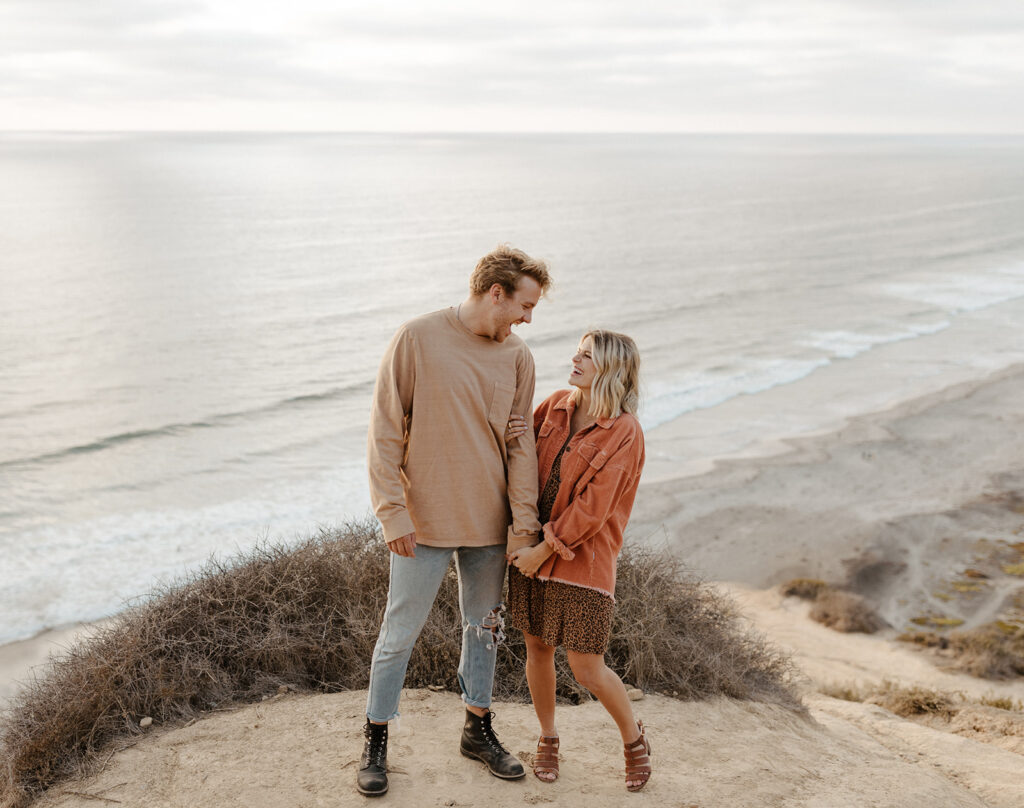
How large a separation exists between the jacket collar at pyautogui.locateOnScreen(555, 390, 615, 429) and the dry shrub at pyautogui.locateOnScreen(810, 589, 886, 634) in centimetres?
691

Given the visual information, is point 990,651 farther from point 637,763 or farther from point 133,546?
point 133,546

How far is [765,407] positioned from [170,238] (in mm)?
38601

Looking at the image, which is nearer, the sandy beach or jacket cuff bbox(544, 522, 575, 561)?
jacket cuff bbox(544, 522, 575, 561)

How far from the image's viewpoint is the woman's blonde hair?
3.61 m

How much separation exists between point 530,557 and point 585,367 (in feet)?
2.70

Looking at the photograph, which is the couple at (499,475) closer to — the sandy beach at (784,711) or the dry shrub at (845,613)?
the sandy beach at (784,711)

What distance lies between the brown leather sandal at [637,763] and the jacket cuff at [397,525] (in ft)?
4.89

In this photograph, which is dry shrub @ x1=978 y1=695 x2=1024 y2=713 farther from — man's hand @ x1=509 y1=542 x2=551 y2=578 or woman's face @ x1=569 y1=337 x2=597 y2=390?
woman's face @ x1=569 y1=337 x2=597 y2=390

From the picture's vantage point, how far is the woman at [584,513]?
3.61m

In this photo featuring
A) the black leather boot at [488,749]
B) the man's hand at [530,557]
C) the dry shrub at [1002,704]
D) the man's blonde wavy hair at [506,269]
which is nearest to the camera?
the man's blonde wavy hair at [506,269]

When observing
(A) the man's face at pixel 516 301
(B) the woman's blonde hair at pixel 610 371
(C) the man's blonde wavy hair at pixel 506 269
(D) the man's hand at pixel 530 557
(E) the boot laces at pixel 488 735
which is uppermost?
(C) the man's blonde wavy hair at pixel 506 269

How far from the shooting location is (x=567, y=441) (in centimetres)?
380

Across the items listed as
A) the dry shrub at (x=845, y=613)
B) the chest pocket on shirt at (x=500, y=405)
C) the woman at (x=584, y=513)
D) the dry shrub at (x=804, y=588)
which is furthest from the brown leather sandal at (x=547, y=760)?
the dry shrub at (x=804, y=588)

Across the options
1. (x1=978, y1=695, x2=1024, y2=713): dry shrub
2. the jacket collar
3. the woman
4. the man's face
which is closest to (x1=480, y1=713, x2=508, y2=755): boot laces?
the woman
